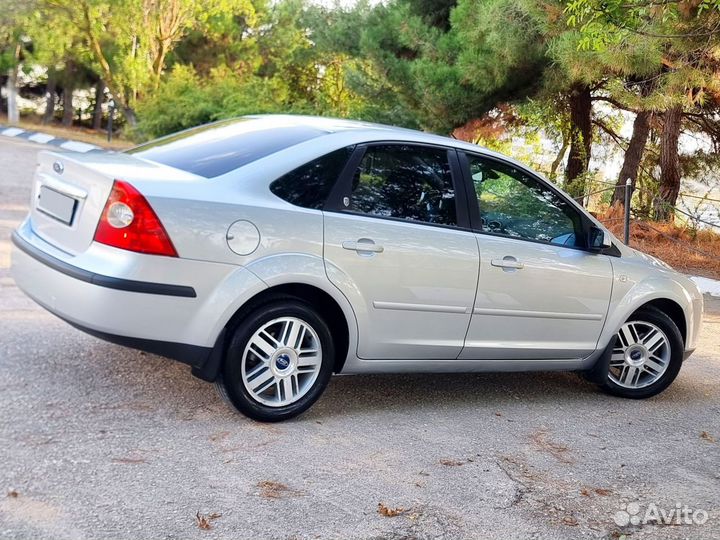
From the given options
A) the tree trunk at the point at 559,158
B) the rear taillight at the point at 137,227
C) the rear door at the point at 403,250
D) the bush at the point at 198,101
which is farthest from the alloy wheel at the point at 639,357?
the bush at the point at 198,101

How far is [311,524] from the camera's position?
3.47 metres

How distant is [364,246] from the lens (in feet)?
15.2

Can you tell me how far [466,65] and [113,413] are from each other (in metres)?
10.5

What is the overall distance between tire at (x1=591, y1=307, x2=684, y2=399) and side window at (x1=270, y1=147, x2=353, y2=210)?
2.40 meters

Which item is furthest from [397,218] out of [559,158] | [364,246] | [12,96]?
[12,96]

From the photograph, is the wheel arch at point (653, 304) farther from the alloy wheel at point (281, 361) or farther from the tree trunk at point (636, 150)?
the tree trunk at point (636, 150)

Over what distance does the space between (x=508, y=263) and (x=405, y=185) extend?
79cm

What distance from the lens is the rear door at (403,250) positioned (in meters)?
4.62

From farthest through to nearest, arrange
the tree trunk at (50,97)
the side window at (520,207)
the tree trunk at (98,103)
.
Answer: the tree trunk at (98,103) → the tree trunk at (50,97) → the side window at (520,207)

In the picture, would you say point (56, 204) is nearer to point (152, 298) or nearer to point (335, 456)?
point (152, 298)

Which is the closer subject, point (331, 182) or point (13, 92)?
point (331, 182)

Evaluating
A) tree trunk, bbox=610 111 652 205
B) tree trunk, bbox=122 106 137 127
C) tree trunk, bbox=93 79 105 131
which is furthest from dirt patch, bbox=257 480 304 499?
tree trunk, bbox=93 79 105 131

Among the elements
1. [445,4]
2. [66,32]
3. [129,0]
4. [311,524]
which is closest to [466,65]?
[445,4]

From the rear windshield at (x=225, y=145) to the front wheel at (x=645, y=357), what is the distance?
8.49 ft
